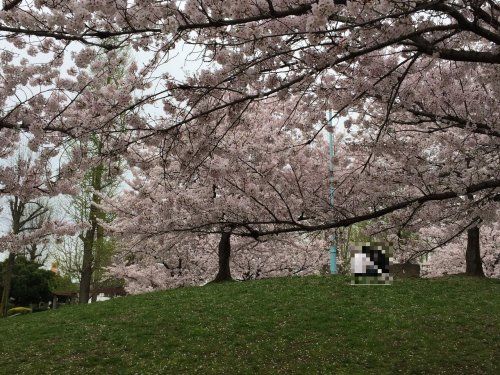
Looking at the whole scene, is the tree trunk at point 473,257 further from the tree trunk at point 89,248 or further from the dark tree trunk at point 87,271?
the dark tree trunk at point 87,271

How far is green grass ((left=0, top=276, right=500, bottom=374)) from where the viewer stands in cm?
683

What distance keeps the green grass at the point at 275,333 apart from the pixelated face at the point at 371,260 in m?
1.18

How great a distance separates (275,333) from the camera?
26.5 ft

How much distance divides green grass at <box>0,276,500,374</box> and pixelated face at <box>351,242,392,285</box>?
3.88 ft

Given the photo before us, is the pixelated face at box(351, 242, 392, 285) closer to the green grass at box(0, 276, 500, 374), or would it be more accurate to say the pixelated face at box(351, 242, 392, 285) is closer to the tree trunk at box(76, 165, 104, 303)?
the green grass at box(0, 276, 500, 374)

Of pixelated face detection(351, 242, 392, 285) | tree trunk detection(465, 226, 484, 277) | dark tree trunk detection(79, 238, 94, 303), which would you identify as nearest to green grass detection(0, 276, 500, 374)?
pixelated face detection(351, 242, 392, 285)

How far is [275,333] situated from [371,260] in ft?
7.79

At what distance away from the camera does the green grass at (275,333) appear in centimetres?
683

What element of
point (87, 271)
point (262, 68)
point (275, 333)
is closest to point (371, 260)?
point (275, 333)

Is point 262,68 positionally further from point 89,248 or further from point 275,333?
point 89,248

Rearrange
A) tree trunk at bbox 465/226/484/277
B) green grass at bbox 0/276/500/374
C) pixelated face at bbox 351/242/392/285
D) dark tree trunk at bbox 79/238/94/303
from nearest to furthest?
1. pixelated face at bbox 351/242/392/285
2. green grass at bbox 0/276/500/374
3. tree trunk at bbox 465/226/484/277
4. dark tree trunk at bbox 79/238/94/303

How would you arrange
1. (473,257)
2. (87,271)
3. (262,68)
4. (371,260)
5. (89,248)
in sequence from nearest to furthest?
(262,68) → (371,260) → (473,257) → (87,271) → (89,248)

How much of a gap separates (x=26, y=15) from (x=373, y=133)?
22.4 feet

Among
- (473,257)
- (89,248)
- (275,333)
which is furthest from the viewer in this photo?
(89,248)
